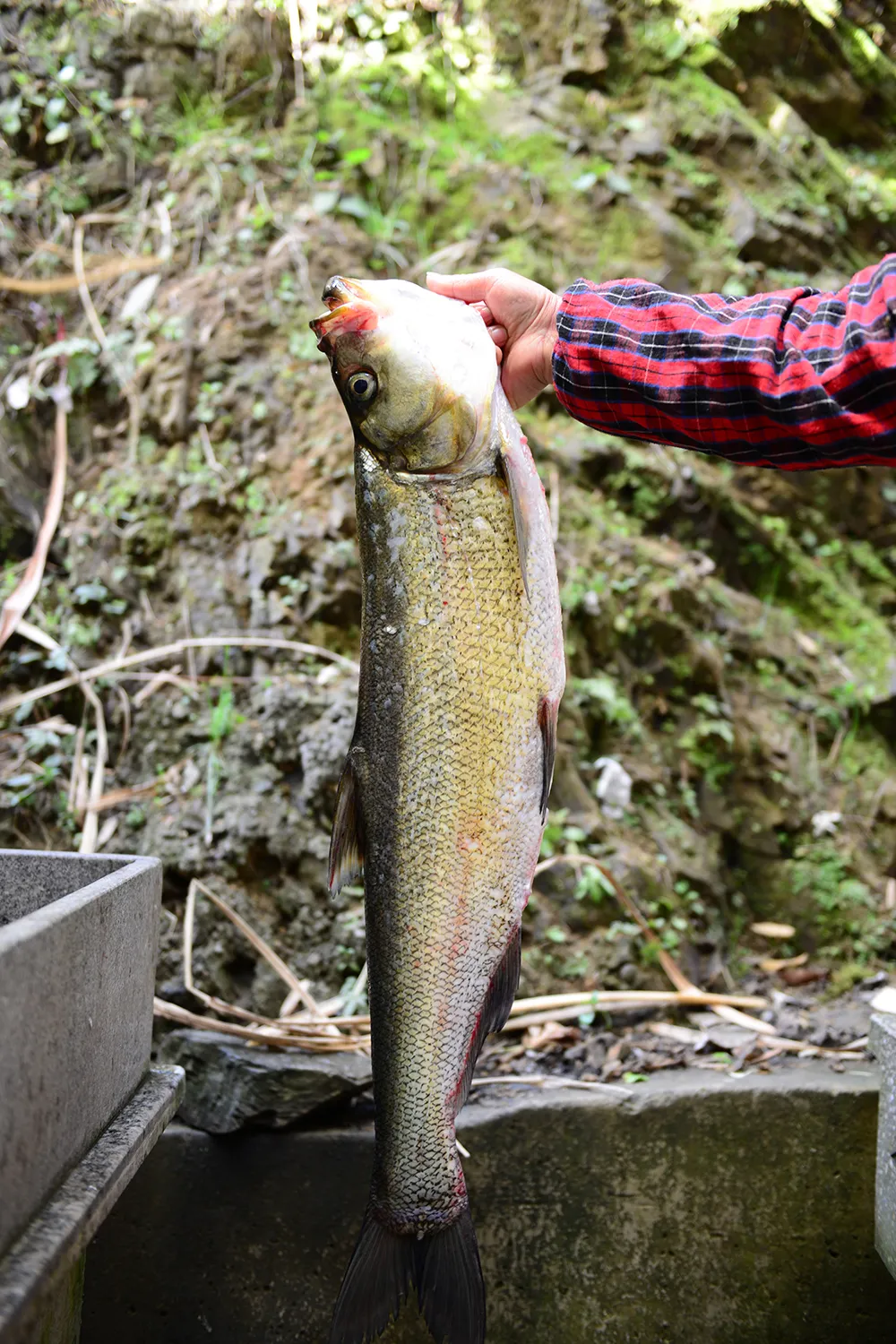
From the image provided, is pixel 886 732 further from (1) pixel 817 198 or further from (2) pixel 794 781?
(1) pixel 817 198

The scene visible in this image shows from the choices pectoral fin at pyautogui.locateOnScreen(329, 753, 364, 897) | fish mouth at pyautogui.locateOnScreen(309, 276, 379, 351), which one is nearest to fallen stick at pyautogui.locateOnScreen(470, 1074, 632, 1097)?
pectoral fin at pyautogui.locateOnScreen(329, 753, 364, 897)

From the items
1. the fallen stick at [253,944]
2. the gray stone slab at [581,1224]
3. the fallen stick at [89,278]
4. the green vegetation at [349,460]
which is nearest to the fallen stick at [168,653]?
the green vegetation at [349,460]

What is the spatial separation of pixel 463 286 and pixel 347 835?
3.96 feet

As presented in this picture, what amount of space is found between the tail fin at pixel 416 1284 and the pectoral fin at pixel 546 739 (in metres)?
0.82

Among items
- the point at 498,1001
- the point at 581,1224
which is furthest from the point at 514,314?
the point at 581,1224

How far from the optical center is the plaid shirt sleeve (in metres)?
1.71

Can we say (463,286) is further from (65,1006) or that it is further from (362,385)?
(65,1006)

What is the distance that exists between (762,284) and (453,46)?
218 cm

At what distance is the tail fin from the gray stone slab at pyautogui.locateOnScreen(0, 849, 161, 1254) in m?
0.55

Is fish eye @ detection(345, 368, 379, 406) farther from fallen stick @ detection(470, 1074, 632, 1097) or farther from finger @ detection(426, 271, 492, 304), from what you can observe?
fallen stick @ detection(470, 1074, 632, 1097)

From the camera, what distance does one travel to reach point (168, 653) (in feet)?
13.1

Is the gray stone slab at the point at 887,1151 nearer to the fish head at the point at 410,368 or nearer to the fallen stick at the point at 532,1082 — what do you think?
the fallen stick at the point at 532,1082

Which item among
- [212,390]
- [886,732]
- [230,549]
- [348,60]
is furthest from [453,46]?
[886,732]

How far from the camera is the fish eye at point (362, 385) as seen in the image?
1.92 metres
